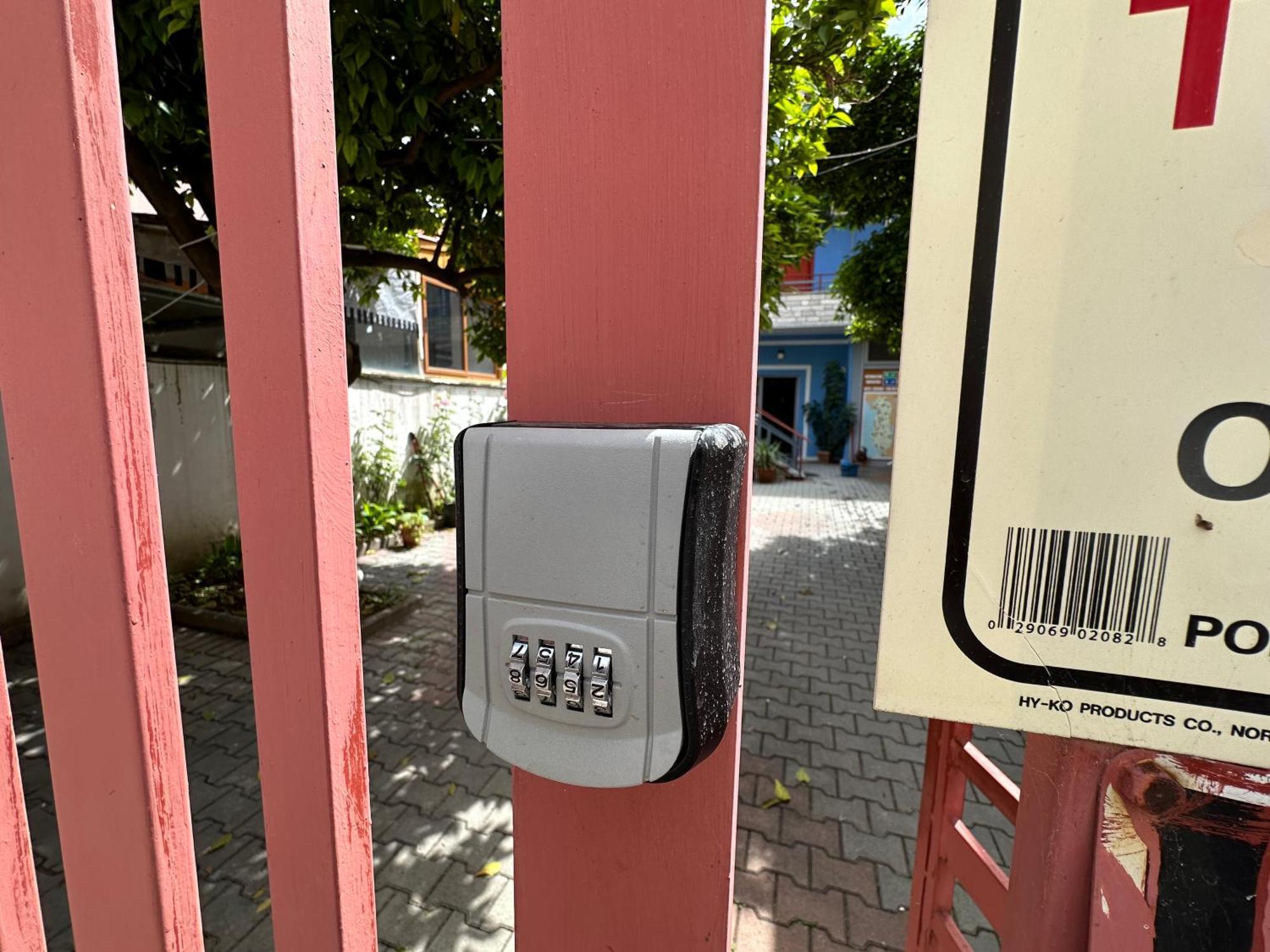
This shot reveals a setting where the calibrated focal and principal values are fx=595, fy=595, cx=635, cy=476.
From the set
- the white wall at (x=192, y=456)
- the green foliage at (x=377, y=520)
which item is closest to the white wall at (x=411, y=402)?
the green foliage at (x=377, y=520)

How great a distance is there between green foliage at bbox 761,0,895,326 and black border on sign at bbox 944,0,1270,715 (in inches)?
60.1

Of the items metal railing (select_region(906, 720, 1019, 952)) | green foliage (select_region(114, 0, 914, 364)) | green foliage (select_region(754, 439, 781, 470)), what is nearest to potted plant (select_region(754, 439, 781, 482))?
green foliage (select_region(754, 439, 781, 470))

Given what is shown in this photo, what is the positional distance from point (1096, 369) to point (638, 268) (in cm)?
46

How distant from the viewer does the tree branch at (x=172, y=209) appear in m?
3.22

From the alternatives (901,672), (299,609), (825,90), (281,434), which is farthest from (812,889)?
(825,90)

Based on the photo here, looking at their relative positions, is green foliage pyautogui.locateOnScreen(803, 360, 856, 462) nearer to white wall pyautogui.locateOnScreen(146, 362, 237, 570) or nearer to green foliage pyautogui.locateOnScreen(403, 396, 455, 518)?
green foliage pyautogui.locateOnScreen(403, 396, 455, 518)

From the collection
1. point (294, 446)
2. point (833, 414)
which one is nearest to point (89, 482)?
point (294, 446)

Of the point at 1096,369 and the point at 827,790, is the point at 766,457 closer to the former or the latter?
the point at 827,790

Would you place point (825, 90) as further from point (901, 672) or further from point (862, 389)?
point (862, 389)

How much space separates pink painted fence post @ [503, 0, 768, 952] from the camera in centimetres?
65

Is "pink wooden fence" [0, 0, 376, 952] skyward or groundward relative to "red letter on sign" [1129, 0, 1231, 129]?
groundward

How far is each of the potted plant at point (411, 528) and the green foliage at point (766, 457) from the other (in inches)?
280

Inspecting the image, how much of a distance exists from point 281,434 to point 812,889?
2.58 metres

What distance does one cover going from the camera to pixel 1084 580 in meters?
0.54
